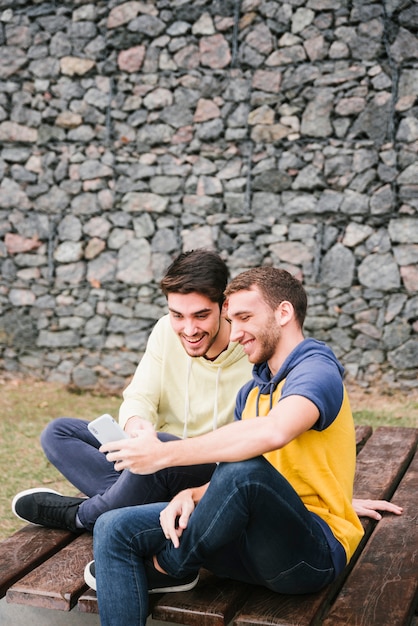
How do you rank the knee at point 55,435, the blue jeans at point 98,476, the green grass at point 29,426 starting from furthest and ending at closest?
1. the green grass at point 29,426
2. the knee at point 55,435
3. the blue jeans at point 98,476

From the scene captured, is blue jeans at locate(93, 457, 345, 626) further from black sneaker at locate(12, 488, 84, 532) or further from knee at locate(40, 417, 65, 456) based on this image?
knee at locate(40, 417, 65, 456)

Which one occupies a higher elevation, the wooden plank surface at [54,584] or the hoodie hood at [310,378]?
the hoodie hood at [310,378]

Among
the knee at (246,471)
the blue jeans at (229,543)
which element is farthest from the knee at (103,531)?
the knee at (246,471)

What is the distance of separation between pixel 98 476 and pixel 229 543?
35.5 inches

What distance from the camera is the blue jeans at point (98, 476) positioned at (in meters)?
2.41

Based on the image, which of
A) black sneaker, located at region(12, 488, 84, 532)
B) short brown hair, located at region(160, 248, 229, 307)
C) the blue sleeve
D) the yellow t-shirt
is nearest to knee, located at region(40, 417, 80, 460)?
black sneaker, located at region(12, 488, 84, 532)

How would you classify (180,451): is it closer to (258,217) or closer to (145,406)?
(145,406)

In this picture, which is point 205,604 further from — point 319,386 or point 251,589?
point 319,386

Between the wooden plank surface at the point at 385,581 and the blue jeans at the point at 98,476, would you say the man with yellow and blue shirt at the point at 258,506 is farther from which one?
the blue jeans at the point at 98,476

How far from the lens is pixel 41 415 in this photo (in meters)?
6.52

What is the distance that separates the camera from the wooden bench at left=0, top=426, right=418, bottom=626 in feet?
6.45

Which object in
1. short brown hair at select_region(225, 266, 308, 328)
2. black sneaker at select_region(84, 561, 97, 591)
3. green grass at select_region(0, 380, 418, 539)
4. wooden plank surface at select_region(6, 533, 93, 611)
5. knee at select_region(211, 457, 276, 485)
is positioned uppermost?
short brown hair at select_region(225, 266, 308, 328)

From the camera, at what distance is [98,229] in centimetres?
731

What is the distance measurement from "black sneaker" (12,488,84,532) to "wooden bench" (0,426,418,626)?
4 centimetres
